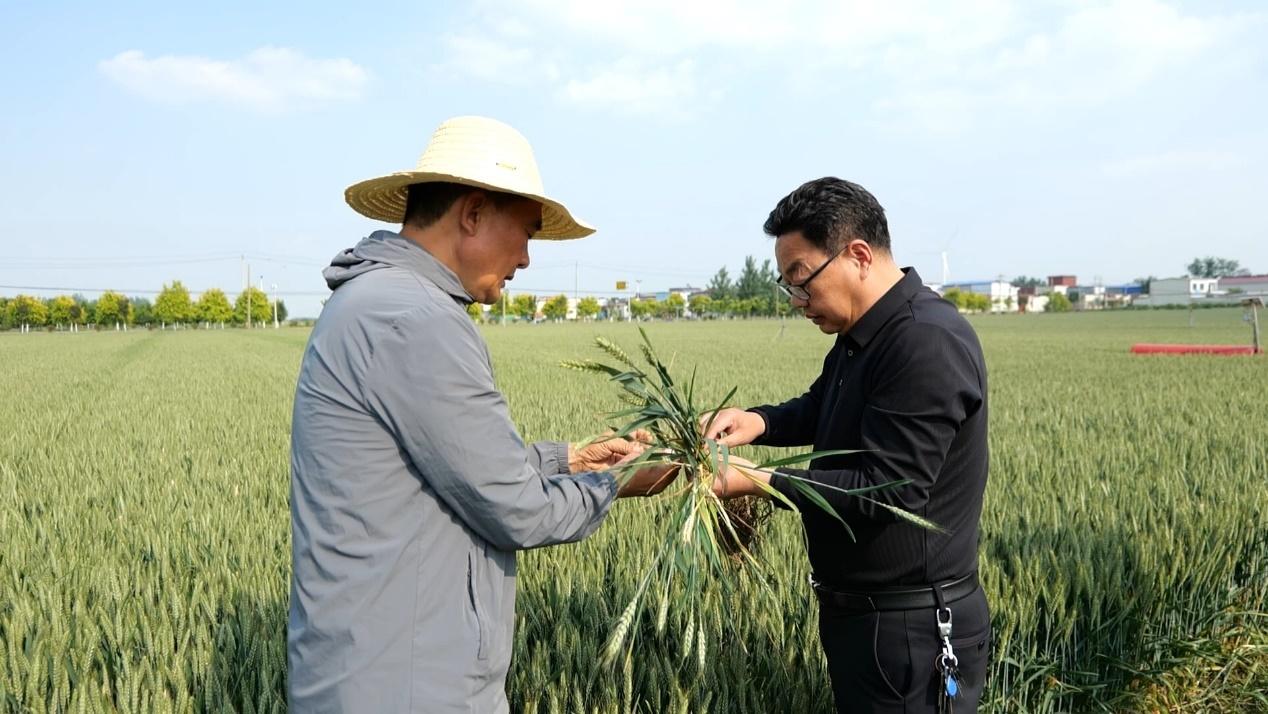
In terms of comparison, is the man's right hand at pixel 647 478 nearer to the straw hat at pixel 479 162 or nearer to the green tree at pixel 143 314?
the straw hat at pixel 479 162

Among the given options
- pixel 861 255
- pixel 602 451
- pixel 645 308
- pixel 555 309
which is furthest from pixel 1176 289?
pixel 602 451

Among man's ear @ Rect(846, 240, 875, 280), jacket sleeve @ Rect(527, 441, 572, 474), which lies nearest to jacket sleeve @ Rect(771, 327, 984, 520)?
man's ear @ Rect(846, 240, 875, 280)

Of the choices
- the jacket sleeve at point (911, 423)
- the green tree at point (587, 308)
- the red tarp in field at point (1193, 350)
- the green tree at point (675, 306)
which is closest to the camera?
the jacket sleeve at point (911, 423)

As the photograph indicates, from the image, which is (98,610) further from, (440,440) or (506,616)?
(440,440)

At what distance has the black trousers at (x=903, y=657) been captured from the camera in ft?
6.61

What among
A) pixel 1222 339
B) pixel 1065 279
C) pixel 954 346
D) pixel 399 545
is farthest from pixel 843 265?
pixel 1065 279

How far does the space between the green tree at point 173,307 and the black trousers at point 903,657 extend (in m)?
118

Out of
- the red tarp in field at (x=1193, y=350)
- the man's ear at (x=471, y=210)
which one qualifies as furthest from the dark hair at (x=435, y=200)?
the red tarp in field at (x=1193, y=350)

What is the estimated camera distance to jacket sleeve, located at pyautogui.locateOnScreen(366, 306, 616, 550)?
4.76ft

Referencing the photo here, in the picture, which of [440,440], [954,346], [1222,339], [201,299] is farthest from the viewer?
[201,299]

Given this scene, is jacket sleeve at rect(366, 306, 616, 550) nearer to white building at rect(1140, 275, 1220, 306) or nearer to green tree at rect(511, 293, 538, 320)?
white building at rect(1140, 275, 1220, 306)

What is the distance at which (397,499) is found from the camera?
59.4 inches

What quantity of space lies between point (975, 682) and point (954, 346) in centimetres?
86

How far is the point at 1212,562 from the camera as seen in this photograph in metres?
3.56
